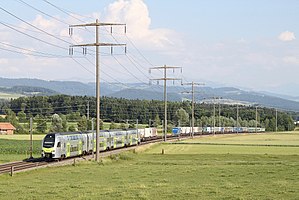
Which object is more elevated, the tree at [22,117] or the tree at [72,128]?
the tree at [22,117]

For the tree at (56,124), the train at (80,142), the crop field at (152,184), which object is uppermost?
the tree at (56,124)

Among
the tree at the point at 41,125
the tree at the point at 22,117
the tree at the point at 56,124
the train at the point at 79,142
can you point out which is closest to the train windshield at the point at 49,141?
the train at the point at 79,142

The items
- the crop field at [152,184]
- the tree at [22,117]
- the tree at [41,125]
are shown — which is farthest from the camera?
the tree at [22,117]

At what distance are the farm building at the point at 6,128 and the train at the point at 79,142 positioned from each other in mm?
71944

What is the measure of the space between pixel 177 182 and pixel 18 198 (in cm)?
1441

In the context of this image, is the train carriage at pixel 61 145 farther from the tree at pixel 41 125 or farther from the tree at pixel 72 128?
the tree at pixel 41 125

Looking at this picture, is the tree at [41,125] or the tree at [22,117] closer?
the tree at [41,125]

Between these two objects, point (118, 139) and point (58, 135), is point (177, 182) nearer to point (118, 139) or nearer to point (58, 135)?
point (58, 135)

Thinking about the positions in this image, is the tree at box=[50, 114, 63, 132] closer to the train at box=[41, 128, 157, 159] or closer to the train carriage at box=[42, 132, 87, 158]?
the train at box=[41, 128, 157, 159]

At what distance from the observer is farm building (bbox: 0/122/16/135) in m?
176

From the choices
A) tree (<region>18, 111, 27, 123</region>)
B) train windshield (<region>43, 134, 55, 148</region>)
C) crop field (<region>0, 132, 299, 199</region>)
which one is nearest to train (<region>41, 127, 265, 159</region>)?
train windshield (<region>43, 134, 55, 148</region>)

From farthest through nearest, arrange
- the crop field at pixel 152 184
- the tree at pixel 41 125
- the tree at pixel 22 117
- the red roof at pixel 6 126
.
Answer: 1. the tree at pixel 22 117
2. the red roof at pixel 6 126
3. the tree at pixel 41 125
4. the crop field at pixel 152 184

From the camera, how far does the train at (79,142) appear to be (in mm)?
70250

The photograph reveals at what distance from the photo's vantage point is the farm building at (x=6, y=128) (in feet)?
579
